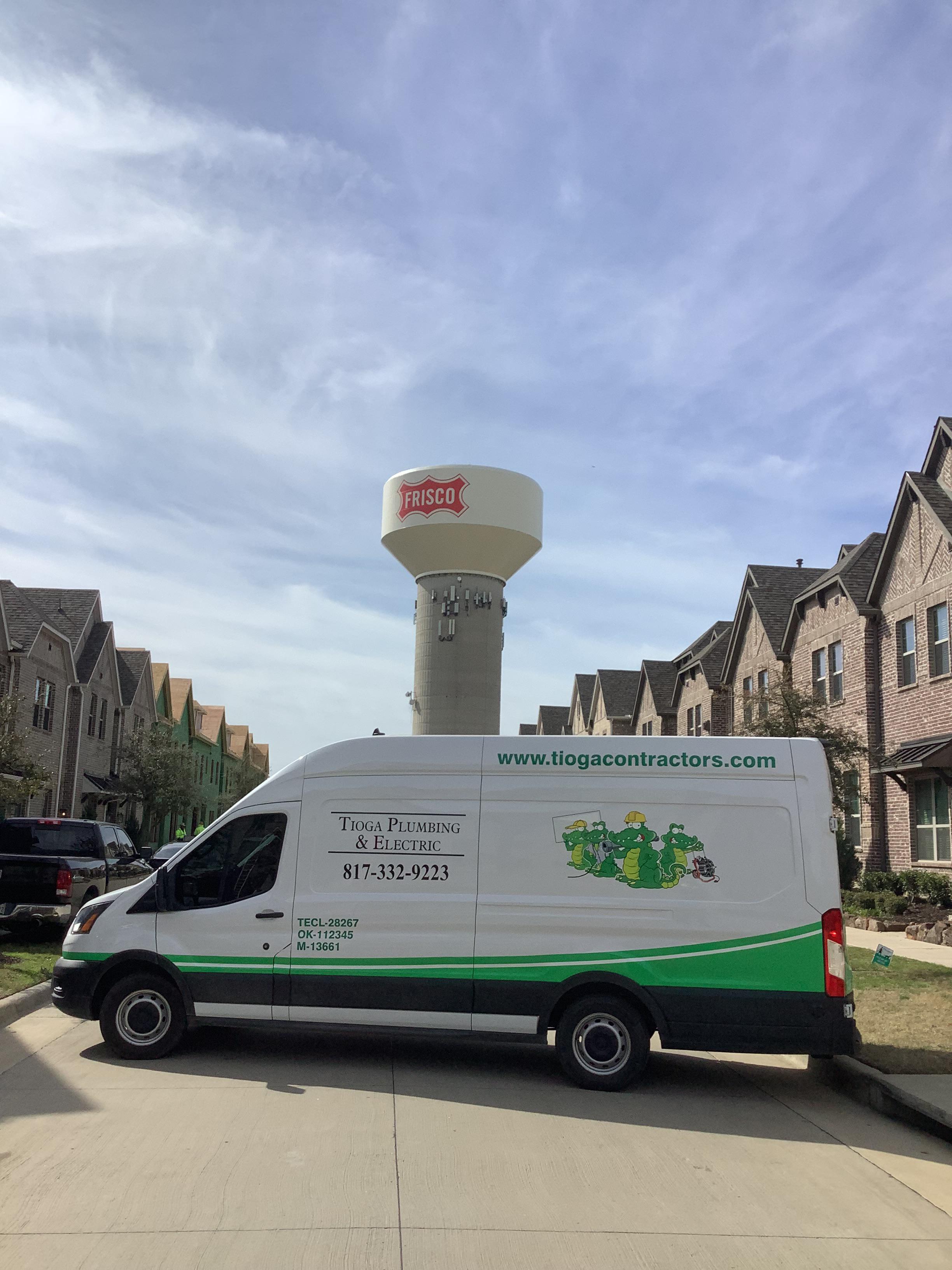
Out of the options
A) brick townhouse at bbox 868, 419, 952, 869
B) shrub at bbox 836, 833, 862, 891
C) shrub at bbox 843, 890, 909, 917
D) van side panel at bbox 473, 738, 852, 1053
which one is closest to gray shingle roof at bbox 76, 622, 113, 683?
shrub at bbox 836, 833, 862, 891

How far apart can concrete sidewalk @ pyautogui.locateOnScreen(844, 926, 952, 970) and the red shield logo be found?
2236cm

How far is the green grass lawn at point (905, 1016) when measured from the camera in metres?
8.48

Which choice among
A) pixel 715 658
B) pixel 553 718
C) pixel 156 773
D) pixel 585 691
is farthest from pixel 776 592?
pixel 553 718

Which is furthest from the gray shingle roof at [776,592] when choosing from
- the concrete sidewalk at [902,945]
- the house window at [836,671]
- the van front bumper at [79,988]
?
the van front bumper at [79,988]

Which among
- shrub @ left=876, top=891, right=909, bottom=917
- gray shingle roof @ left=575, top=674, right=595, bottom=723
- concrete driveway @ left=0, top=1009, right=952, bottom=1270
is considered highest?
gray shingle roof @ left=575, top=674, right=595, bottom=723

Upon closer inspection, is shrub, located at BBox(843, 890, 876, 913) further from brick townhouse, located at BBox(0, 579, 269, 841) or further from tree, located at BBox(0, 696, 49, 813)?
brick townhouse, located at BBox(0, 579, 269, 841)

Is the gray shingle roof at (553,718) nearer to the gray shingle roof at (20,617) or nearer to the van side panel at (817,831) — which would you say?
the gray shingle roof at (20,617)

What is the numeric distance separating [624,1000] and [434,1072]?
1512 millimetres

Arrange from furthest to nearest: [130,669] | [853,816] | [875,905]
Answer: [130,669] < [853,816] < [875,905]

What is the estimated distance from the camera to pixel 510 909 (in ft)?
26.8

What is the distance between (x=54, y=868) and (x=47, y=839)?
1.59m

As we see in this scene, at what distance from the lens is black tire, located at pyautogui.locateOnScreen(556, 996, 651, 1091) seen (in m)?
7.88

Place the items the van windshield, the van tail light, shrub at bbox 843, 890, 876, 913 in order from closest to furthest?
the van tail light, the van windshield, shrub at bbox 843, 890, 876, 913

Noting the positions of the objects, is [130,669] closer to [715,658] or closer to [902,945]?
[715,658]
